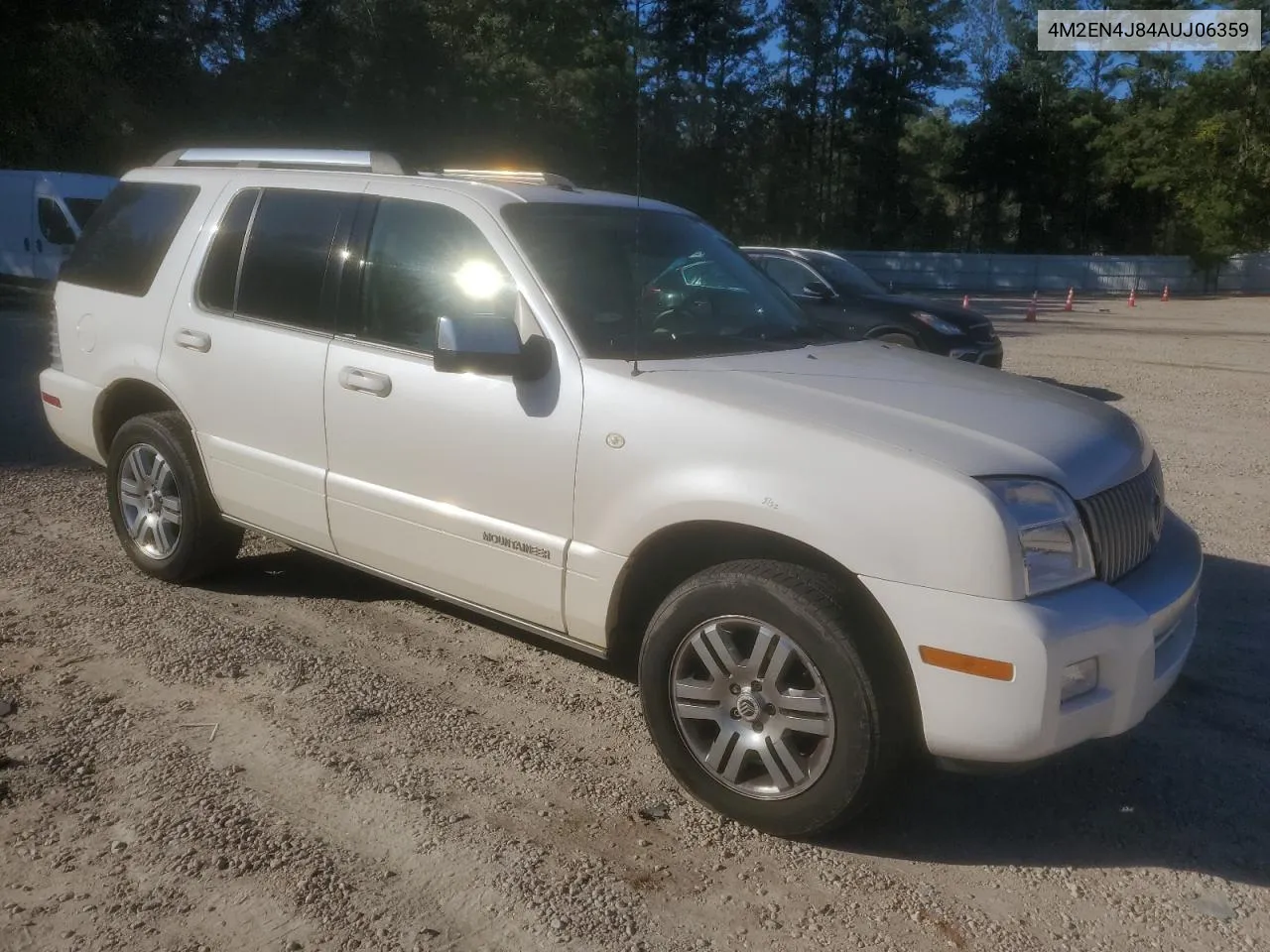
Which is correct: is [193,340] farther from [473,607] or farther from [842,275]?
[842,275]

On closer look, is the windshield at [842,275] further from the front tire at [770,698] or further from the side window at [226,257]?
the front tire at [770,698]

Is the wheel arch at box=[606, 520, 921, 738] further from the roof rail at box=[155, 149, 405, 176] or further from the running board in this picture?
the roof rail at box=[155, 149, 405, 176]

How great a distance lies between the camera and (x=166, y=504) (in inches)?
211

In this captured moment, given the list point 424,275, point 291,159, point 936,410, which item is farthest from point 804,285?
point 936,410

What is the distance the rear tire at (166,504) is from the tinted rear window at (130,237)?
26.1 inches

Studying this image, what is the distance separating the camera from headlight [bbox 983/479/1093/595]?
10.2 feet

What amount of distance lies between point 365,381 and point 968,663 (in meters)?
2.43

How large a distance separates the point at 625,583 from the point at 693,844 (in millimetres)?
824

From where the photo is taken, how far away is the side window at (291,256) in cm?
469

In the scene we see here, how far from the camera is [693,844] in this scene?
11.3 feet

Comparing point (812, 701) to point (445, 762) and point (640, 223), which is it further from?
point (640, 223)

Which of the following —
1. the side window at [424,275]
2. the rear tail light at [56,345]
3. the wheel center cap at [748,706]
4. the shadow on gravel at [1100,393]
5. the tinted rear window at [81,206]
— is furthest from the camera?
the tinted rear window at [81,206]

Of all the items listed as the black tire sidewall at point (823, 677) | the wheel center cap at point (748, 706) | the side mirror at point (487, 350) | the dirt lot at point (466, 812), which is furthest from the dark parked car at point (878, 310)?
the wheel center cap at point (748, 706)

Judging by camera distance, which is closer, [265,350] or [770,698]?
[770,698]
